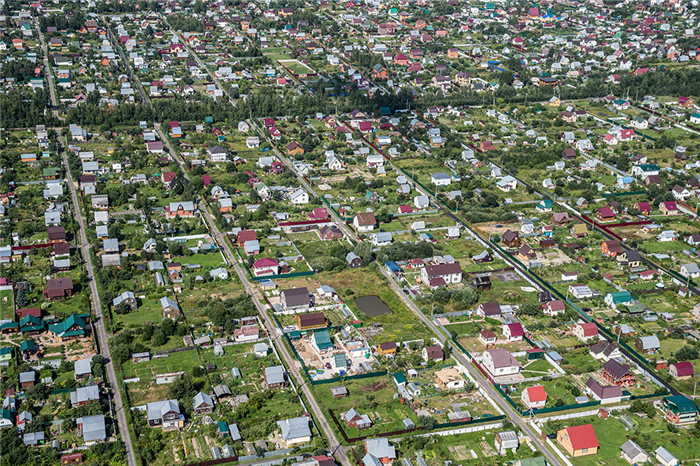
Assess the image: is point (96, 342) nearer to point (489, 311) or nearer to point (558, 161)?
point (489, 311)

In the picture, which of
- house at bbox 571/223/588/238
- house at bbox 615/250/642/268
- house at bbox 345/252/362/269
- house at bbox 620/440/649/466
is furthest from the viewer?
house at bbox 571/223/588/238

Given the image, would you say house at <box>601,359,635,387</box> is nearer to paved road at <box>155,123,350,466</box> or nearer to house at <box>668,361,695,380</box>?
house at <box>668,361,695,380</box>

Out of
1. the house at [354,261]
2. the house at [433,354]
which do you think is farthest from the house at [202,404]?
the house at [354,261]

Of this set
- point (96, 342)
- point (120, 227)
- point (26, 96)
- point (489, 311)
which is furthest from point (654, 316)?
point (26, 96)

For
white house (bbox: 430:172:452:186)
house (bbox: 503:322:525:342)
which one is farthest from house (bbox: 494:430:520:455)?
white house (bbox: 430:172:452:186)

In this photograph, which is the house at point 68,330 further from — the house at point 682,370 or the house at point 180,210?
the house at point 682,370
